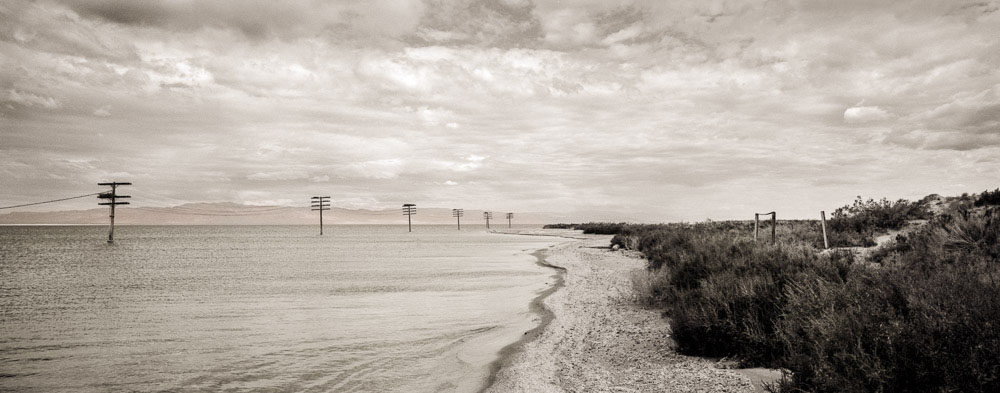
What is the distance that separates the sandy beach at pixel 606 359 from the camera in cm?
596

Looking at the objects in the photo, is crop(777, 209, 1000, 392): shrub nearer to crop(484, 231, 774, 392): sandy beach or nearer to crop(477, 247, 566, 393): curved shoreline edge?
crop(484, 231, 774, 392): sandy beach

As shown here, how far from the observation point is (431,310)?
13.0 meters

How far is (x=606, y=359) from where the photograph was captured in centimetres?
745

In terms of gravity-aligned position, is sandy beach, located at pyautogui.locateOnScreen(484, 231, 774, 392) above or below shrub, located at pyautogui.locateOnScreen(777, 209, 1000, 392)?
below

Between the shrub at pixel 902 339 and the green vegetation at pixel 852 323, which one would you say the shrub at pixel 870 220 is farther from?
the shrub at pixel 902 339

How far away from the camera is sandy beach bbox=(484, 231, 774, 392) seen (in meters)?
5.96

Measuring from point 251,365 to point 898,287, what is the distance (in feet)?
29.4

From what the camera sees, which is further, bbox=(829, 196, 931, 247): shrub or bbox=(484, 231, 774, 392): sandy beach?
bbox=(829, 196, 931, 247): shrub

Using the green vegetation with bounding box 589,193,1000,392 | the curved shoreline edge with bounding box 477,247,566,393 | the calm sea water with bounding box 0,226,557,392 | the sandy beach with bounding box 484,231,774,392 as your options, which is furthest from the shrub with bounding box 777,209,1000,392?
the calm sea water with bounding box 0,226,557,392

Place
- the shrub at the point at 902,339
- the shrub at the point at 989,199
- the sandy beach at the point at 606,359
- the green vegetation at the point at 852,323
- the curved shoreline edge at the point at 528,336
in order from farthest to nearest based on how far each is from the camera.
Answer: the shrub at the point at 989,199
the curved shoreline edge at the point at 528,336
the sandy beach at the point at 606,359
the green vegetation at the point at 852,323
the shrub at the point at 902,339

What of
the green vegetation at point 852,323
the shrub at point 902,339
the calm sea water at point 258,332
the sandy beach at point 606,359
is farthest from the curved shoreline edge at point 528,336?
the shrub at point 902,339

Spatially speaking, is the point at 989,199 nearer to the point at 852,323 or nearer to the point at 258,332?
the point at 852,323

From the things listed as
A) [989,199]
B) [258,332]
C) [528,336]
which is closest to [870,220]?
[989,199]

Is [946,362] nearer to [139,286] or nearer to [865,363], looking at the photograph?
[865,363]
